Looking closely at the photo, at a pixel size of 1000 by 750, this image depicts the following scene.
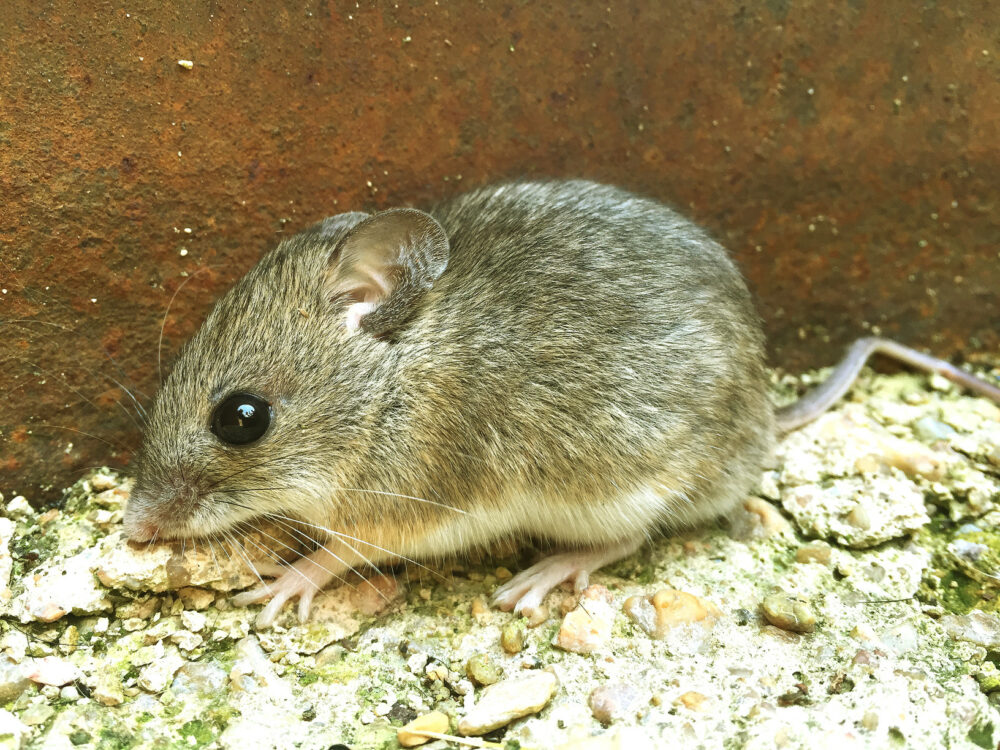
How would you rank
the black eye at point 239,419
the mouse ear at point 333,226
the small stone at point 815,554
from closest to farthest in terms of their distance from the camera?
the black eye at point 239,419 → the mouse ear at point 333,226 → the small stone at point 815,554

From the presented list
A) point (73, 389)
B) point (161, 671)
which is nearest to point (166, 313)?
point (73, 389)

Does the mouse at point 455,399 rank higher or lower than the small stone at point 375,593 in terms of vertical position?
higher

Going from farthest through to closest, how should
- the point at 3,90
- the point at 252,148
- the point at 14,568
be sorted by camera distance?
1. the point at 252,148
2. the point at 14,568
3. the point at 3,90

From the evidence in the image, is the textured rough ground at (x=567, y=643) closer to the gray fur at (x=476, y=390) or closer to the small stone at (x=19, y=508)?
the small stone at (x=19, y=508)

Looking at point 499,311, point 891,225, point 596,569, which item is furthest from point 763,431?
point 891,225

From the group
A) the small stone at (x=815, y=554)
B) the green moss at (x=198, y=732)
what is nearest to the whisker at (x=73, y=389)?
the green moss at (x=198, y=732)

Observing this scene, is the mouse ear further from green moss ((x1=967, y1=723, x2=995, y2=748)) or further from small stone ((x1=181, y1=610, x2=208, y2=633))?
green moss ((x1=967, y1=723, x2=995, y2=748))

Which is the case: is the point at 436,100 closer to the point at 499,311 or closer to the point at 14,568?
the point at 499,311
